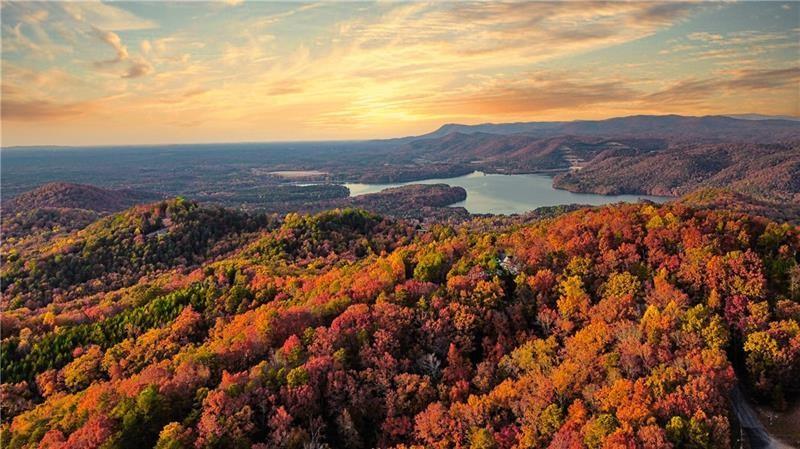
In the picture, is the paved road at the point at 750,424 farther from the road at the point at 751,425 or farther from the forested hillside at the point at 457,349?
the forested hillside at the point at 457,349

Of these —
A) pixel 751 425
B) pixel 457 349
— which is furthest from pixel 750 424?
pixel 457 349

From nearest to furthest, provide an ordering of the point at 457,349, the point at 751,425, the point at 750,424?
the point at 751,425 < the point at 750,424 < the point at 457,349

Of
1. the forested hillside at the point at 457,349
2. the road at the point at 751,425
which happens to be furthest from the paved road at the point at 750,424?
the forested hillside at the point at 457,349

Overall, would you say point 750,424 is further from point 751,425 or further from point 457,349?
point 457,349

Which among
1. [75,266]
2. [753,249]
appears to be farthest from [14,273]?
[753,249]

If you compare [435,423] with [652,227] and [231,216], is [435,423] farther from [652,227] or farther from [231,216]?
[231,216]

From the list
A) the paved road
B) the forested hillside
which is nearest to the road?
the paved road

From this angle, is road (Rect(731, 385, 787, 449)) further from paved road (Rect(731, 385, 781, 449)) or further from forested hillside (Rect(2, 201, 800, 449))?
forested hillside (Rect(2, 201, 800, 449))
